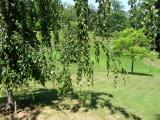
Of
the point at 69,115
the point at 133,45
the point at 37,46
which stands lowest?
the point at 69,115

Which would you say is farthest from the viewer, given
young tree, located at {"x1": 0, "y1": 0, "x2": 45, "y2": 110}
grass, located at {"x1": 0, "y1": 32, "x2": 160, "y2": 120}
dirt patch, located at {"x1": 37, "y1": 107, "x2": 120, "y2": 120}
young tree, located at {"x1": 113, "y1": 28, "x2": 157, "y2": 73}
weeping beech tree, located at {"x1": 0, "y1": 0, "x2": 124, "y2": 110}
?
young tree, located at {"x1": 113, "y1": 28, "x2": 157, "y2": 73}

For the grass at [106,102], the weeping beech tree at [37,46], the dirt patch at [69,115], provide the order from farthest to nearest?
1. the grass at [106,102]
2. the dirt patch at [69,115]
3. the weeping beech tree at [37,46]

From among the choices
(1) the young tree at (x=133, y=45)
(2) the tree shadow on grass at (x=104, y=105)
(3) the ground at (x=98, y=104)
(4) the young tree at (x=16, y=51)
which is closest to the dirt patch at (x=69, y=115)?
(3) the ground at (x=98, y=104)

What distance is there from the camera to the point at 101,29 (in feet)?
32.8

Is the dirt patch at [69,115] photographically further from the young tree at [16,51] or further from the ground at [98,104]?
the young tree at [16,51]

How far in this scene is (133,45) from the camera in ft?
133

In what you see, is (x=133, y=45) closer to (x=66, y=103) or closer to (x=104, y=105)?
(x=104, y=105)

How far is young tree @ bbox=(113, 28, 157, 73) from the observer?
130 ft

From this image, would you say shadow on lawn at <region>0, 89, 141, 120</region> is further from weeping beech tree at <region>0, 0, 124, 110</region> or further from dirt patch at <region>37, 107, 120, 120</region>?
weeping beech tree at <region>0, 0, 124, 110</region>

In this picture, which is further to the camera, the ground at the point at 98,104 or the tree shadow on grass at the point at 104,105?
the tree shadow on grass at the point at 104,105

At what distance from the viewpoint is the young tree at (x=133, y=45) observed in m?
39.7

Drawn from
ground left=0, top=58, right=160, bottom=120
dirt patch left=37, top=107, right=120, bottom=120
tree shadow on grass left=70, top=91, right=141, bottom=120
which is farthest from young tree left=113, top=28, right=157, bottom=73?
dirt patch left=37, top=107, right=120, bottom=120

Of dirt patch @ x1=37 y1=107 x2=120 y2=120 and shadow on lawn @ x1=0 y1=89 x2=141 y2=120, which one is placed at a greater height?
shadow on lawn @ x1=0 y1=89 x2=141 y2=120

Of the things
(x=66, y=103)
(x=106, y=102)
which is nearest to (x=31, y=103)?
(x=66, y=103)
